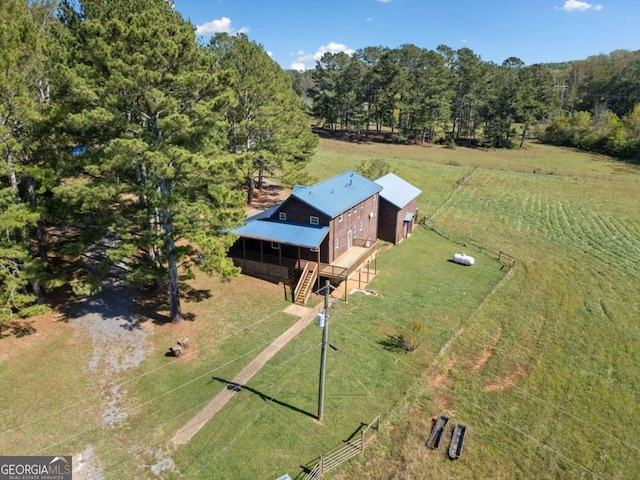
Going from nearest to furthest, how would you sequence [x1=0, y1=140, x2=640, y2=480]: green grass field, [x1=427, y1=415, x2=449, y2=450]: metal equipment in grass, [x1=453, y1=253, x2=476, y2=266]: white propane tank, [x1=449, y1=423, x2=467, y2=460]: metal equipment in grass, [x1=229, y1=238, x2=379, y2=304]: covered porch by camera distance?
[x1=0, y1=140, x2=640, y2=480]: green grass field
[x1=449, y1=423, x2=467, y2=460]: metal equipment in grass
[x1=427, y1=415, x2=449, y2=450]: metal equipment in grass
[x1=229, y1=238, x2=379, y2=304]: covered porch
[x1=453, y1=253, x2=476, y2=266]: white propane tank

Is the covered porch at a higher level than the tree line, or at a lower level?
lower

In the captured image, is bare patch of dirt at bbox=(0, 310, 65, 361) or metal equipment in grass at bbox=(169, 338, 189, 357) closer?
bare patch of dirt at bbox=(0, 310, 65, 361)

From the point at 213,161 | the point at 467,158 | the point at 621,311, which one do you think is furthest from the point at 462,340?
the point at 467,158

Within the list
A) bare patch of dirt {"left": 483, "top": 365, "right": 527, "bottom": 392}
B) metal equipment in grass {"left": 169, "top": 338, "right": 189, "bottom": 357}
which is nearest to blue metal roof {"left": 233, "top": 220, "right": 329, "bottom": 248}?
metal equipment in grass {"left": 169, "top": 338, "right": 189, "bottom": 357}

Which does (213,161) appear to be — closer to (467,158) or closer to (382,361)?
(382,361)

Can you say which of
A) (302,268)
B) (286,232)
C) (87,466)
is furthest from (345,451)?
(286,232)

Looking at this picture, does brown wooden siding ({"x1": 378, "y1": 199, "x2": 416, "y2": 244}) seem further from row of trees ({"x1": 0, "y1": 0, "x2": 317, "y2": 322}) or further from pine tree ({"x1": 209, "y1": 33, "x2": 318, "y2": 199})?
row of trees ({"x1": 0, "y1": 0, "x2": 317, "y2": 322})
